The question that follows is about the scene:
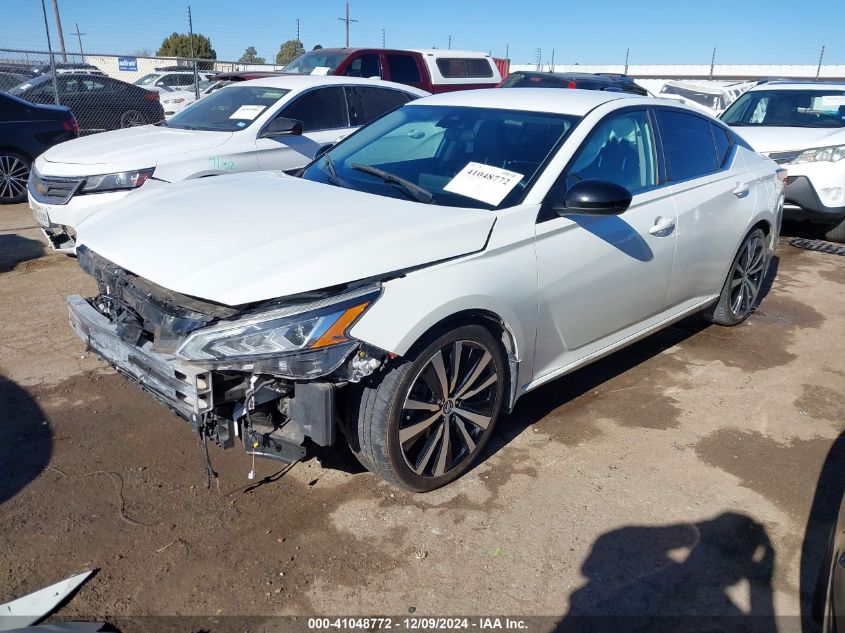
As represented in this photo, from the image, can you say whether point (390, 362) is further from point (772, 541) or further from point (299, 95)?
point (299, 95)

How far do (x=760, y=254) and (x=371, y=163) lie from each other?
3339 mm

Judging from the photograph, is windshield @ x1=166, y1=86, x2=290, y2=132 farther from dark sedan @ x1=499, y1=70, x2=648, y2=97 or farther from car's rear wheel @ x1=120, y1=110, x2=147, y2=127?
car's rear wheel @ x1=120, y1=110, x2=147, y2=127

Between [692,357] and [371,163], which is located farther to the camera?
[692,357]

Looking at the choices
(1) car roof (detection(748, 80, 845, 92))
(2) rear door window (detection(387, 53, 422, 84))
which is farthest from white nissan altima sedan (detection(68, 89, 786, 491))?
(2) rear door window (detection(387, 53, 422, 84))

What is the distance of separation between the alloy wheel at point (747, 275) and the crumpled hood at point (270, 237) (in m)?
2.92

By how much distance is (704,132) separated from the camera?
484cm

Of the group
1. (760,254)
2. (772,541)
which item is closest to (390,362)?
(772,541)

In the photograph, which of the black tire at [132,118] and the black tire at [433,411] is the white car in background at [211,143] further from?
the black tire at [132,118]

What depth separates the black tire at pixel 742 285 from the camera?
208 inches

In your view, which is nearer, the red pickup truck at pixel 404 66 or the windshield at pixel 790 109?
the windshield at pixel 790 109

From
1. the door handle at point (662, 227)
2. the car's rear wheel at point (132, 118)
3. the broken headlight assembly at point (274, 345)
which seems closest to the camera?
the broken headlight assembly at point (274, 345)

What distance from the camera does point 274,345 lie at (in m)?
2.66

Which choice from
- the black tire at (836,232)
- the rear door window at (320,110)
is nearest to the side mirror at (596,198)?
the rear door window at (320,110)

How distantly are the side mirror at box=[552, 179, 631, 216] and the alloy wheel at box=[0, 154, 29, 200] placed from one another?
347 inches
